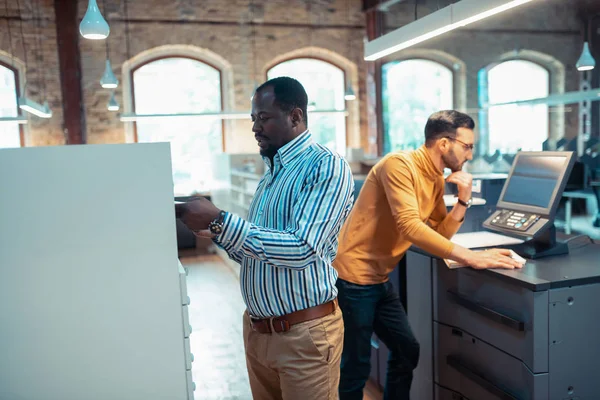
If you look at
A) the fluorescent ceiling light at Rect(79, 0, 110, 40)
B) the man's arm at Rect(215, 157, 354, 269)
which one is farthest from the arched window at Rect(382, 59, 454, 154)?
the man's arm at Rect(215, 157, 354, 269)

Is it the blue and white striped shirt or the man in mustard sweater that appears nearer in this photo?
the blue and white striped shirt

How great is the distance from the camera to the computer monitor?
7.20ft

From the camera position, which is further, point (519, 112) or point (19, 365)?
point (519, 112)

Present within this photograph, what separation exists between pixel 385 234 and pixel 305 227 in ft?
3.01

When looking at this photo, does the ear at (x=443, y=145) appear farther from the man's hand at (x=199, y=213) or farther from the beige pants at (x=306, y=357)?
the man's hand at (x=199, y=213)

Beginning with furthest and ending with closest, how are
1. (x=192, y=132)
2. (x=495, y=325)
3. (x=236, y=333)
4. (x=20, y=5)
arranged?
(x=192, y=132) < (x=20, y=5) < (x=236, y=333) < (x=495, y=325)

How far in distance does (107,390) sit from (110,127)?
344 inches

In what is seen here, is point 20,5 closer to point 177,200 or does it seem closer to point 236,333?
point 236,333

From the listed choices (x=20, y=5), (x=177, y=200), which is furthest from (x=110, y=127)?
(x=177, y=200)

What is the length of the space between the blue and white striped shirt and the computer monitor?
3.27 feet

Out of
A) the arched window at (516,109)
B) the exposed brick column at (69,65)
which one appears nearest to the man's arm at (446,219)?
the arched window at (516,109)

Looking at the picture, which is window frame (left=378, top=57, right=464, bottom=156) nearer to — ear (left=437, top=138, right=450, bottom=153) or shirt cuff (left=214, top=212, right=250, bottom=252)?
ear (left=437, top=138, right=450, bottom=153)

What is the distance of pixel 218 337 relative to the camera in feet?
14.8

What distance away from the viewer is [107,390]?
5.52ft
